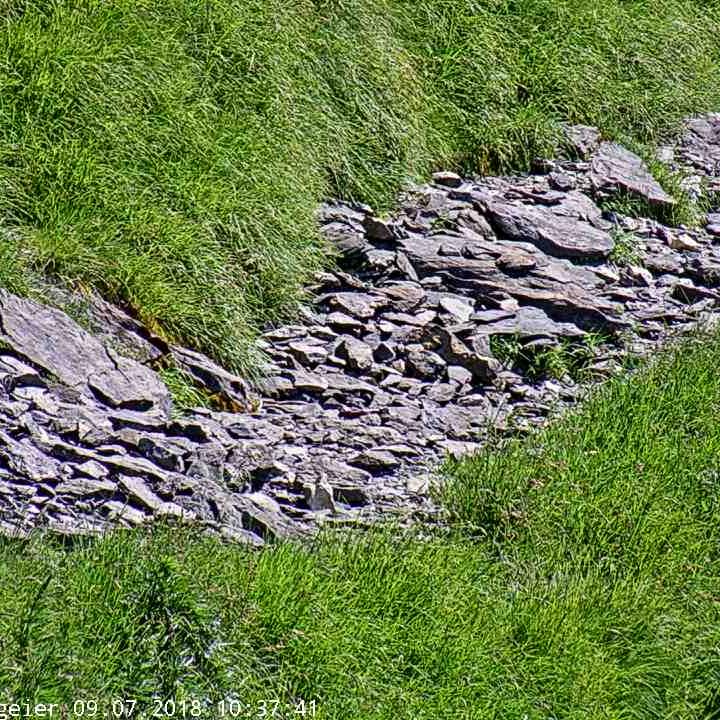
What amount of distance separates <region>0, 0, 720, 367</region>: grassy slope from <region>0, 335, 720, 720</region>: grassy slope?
86.0 inches

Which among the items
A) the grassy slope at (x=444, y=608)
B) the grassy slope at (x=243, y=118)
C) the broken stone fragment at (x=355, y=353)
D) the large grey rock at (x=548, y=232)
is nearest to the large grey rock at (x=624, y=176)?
the grassy slope at (x=243, y=118)

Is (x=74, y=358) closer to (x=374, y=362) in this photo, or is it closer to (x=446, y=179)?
(x=374, y=362)

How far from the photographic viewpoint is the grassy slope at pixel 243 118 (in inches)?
306

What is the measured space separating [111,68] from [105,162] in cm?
83

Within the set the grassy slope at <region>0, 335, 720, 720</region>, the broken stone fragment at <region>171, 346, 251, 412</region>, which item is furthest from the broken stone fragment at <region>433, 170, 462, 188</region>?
the grassy slope at <region>0, 335, 720, 720</region>

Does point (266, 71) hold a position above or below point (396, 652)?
above

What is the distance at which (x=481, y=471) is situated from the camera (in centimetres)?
660

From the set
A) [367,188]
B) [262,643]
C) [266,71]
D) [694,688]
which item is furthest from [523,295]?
[262,643]

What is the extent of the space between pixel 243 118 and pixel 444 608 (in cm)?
481

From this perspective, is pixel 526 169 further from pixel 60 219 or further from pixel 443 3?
pixel 60 219

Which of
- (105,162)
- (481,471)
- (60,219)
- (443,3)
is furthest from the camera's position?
(443,3)

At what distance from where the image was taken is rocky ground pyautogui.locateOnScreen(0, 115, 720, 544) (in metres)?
5.98

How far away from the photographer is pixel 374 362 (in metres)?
8.26

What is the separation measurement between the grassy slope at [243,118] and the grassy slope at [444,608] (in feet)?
7.16
